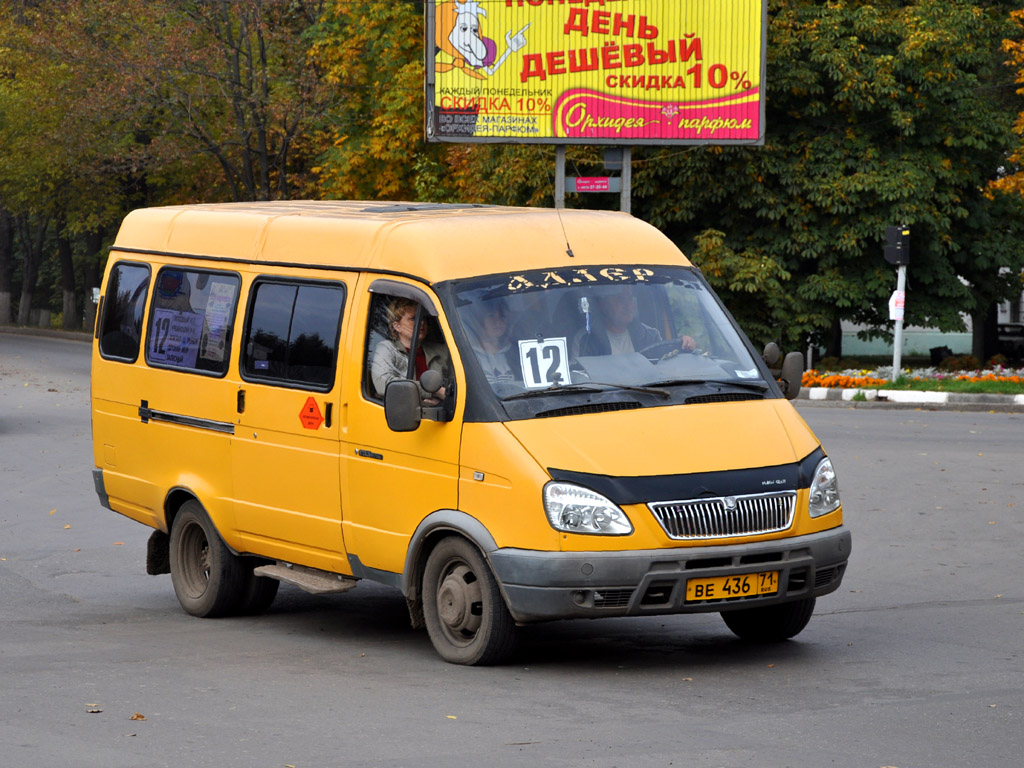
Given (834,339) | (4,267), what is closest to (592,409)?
(834,339)

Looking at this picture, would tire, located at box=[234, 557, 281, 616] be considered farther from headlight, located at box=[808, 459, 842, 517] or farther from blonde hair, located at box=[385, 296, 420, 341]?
headlight, located at box=[808, 459, 842, 517]

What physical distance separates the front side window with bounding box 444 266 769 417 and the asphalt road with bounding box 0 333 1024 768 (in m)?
1.37

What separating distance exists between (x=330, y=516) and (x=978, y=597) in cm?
400

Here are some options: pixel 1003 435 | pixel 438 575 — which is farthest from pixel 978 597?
pixel 1003 435

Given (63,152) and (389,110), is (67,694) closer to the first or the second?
(389,110)

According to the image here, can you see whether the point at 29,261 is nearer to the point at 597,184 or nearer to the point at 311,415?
the point at 597,184

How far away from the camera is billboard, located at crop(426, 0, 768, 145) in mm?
32344

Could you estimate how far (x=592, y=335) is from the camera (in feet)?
26.4

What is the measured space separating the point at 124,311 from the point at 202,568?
6.16 feet

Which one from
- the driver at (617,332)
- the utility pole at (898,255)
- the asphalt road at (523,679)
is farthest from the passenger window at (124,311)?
the utility pole at (898,255)

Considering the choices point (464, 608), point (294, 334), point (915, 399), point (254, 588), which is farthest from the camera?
point (915, 399)

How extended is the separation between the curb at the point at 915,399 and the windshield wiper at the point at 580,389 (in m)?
18.3

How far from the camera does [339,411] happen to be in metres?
8.48

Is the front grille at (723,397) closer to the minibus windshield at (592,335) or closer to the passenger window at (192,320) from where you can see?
the minibus windshield at (592,335)
